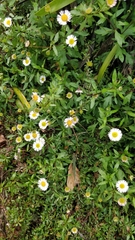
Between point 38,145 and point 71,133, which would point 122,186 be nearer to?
point 71,133

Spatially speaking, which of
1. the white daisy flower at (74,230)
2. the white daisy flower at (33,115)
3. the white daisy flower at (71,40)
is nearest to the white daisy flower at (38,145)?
the white daisy flower at (33,115)

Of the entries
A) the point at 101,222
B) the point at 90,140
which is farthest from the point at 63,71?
the point at 101,222

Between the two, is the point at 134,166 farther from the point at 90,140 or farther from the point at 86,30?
the point at 86,30

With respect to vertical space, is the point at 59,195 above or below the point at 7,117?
below

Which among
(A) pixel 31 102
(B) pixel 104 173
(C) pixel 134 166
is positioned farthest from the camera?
(A) pixel 31 102

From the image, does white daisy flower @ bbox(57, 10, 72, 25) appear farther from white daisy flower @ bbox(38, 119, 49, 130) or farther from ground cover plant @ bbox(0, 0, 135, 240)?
white daisy flower @ bbox(38, 119, 49, 130)

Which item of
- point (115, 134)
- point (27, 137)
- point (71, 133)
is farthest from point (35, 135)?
point (115, 134)

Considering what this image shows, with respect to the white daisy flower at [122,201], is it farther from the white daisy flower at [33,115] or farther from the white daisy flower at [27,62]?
the white daisy flower at [27,62]
